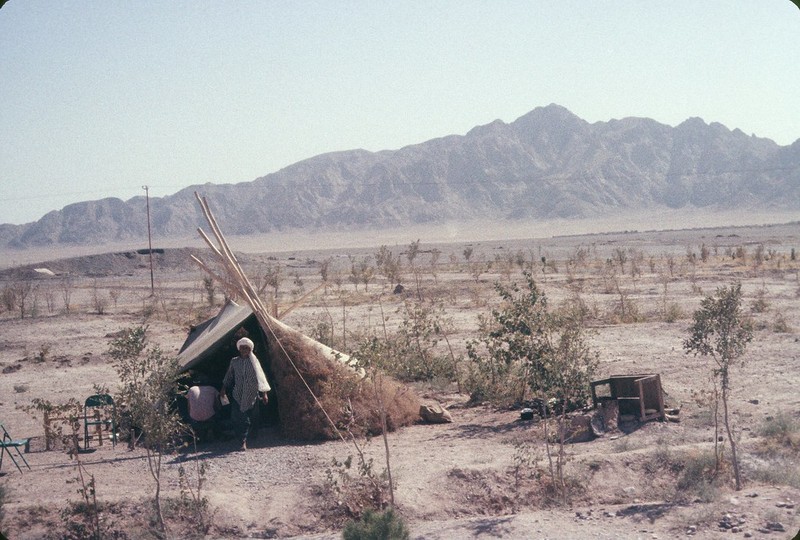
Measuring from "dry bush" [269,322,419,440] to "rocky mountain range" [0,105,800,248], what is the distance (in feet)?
372

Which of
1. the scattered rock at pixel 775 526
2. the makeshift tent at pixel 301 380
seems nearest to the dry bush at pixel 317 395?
the makeshift tent at pixel 301 380

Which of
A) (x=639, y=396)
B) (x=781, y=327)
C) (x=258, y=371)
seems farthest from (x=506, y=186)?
(x=258, y=371)

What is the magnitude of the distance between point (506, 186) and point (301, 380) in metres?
131

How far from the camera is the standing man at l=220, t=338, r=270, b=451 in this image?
9.88m

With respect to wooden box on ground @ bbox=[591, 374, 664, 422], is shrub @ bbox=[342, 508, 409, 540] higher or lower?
lower

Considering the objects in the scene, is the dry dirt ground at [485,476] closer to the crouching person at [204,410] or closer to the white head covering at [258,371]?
the crouching person at [204,410]

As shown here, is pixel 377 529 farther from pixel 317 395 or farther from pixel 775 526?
pixel 775 526

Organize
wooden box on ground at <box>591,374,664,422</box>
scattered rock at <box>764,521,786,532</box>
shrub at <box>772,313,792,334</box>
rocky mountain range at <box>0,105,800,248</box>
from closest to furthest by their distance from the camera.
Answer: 1. scattered rock at <box>764,521,786,532</box>
2. wooden box on ground at <box>591,374,664,422</box>
3. shrub at <box>772,313,792,334</box>
4. rocky mountain range at <box>0,105,800,248</box>

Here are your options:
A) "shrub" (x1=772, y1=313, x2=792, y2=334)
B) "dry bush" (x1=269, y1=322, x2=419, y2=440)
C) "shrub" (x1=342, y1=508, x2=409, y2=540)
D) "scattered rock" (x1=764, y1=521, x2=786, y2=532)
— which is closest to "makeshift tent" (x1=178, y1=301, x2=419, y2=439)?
"dry bush" (x1=269, y1=322, x2=419, y2=440)

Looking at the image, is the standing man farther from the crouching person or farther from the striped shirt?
the crouching person

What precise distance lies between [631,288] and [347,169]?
5948 inches

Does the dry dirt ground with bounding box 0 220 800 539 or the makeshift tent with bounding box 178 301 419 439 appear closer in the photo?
the dry dirt ground with bounding box 0 220 800 539

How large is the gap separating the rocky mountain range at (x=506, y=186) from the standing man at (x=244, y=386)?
114 m

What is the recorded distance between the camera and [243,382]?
9.91 m
